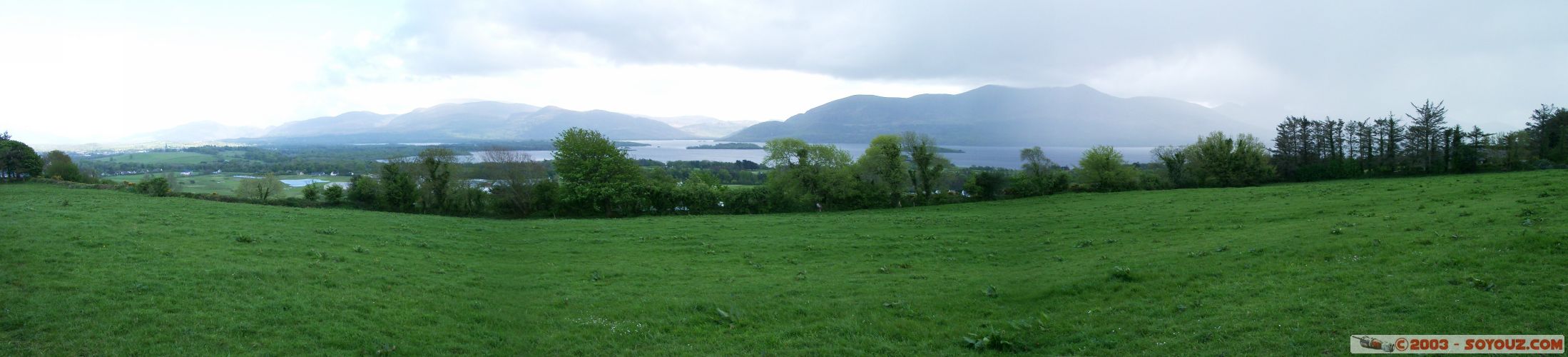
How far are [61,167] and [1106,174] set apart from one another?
84.6 m

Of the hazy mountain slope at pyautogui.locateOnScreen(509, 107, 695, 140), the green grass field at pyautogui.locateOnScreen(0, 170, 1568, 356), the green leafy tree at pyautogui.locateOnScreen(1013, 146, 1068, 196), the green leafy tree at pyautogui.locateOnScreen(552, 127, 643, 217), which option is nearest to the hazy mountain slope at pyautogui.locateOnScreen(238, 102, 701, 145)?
the hazy mountain slope at pyautogui.locateOnScreen(509, 107, 695, 140)

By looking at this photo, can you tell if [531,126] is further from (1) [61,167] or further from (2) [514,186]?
(2) [514,186]

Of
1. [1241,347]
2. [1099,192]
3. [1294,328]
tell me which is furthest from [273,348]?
[1099,192]

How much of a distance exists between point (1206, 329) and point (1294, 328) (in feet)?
3.31

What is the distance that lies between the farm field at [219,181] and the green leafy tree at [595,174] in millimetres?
22974

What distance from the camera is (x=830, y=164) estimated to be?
5119 cm

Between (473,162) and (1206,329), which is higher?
(473,162)

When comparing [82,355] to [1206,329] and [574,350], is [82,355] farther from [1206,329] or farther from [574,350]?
[1206,329]

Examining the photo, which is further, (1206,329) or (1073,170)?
(1073,170)

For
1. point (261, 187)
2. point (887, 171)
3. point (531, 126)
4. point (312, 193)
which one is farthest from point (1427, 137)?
point (531, 126)

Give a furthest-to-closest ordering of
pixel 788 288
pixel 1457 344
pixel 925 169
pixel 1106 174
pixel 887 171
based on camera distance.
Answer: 1. pixel 1106 174
2. pixel 925 169
3. pixel 887 171
4. pixel 788 288
5. pixel 1457 344

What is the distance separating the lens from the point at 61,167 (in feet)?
149

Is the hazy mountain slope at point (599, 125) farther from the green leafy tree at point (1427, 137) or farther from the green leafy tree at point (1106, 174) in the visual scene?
the green leafy tree at point (1427, 137)

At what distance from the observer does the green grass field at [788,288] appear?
8812 millimetres
